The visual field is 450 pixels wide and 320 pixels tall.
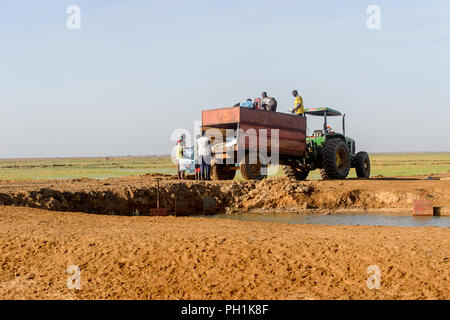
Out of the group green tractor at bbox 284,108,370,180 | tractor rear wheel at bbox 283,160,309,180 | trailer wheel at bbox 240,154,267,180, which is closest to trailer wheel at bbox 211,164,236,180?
trailer wheel at bbox 240,154,267,180

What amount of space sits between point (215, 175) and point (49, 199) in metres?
6.79

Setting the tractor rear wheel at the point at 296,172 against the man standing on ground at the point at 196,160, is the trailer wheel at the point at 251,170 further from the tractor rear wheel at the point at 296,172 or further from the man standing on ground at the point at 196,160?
the man standing on ground at the point at 196,160

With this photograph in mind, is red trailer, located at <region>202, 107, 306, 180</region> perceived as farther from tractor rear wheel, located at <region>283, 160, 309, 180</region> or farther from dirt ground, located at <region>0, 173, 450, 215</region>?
tractor rear wheel, located at <region>283, 160, 309, 180</region>

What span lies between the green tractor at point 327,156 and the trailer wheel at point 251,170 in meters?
1.02

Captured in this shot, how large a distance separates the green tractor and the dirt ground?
2.18 metres

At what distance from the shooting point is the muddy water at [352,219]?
11.7m

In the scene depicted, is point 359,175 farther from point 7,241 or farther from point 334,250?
point 7,241

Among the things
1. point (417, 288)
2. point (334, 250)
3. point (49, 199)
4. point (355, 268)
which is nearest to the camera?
point (417, 288)

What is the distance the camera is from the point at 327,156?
60.6 feet

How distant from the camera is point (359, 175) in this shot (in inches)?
829

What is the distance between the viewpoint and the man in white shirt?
17172 mm

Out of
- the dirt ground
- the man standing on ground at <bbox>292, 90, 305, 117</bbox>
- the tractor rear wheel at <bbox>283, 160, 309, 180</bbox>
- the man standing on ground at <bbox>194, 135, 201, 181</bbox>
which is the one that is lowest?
the dirt ground

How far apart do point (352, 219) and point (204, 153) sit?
6.23m
